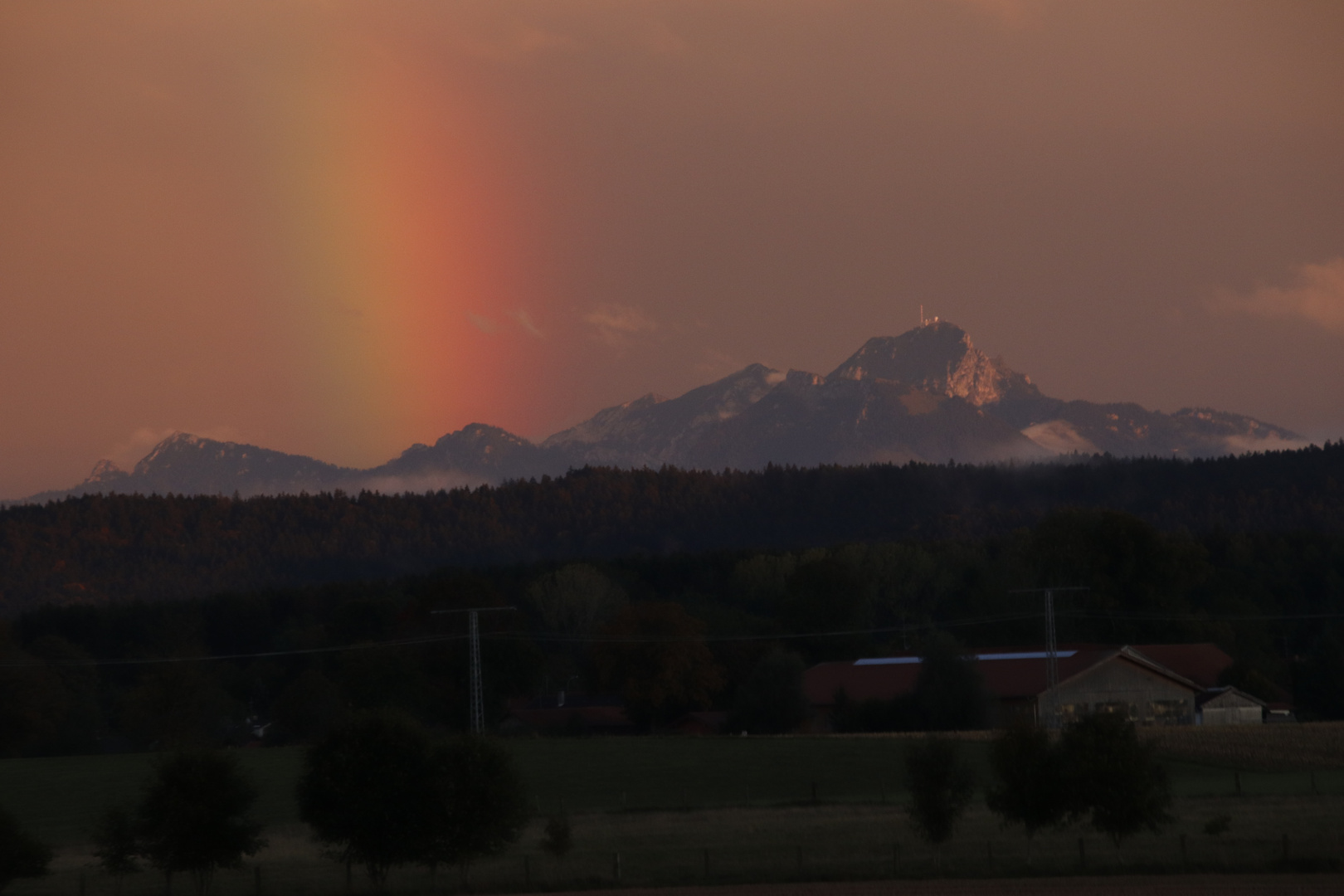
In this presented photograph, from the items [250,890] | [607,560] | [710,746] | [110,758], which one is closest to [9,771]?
[110,758]

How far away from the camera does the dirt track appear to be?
3331cm

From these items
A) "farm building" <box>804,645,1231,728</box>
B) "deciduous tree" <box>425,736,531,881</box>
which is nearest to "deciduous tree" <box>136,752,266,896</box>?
"deciduous tree" <box>425,736,531,881</box>

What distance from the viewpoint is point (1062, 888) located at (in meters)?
34.3

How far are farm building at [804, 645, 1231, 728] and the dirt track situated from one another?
51.6 m

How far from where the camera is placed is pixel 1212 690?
9756 cm

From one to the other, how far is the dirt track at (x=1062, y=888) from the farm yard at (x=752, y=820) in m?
0.83

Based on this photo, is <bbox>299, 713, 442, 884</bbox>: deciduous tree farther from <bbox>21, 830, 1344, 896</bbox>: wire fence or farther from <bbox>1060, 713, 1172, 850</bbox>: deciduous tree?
<bbox>1060, 713, 1172, 850</bbox>: deciduous tree

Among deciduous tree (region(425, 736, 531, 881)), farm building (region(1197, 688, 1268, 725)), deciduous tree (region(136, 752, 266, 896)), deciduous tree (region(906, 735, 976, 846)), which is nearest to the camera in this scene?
deciduous tree (region(136, 752, 266, 896))

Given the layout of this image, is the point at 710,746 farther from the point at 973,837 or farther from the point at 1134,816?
the point at 1134,816

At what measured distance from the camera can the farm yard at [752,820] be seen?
123 ft

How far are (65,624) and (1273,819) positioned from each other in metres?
132

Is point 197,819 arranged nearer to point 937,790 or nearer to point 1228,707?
point 937,790

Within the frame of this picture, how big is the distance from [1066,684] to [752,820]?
145 ft

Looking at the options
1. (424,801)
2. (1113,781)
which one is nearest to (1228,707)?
(1113,781)
